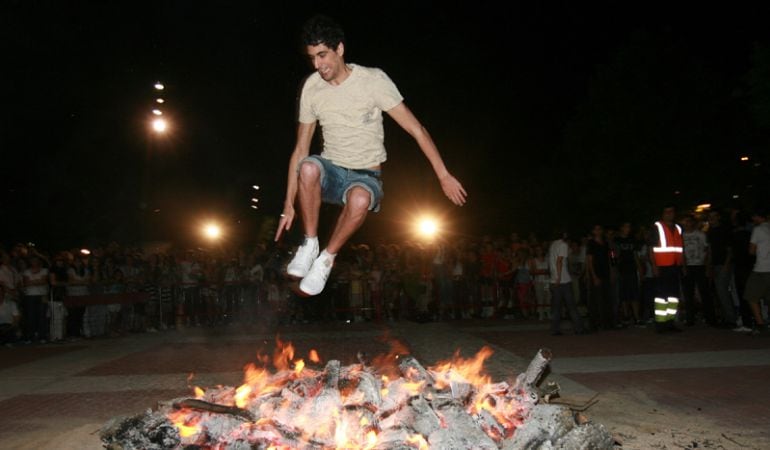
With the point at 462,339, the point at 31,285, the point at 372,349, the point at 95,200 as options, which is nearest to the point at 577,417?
the point at 372,349

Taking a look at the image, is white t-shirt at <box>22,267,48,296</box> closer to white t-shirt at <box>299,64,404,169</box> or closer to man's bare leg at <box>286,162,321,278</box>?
man's bare leg at <box>286,162,321,278</box>

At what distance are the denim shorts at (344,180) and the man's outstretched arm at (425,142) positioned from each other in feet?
1.20

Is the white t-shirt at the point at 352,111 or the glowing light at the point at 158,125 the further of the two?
the glowing light at the point at 158,125

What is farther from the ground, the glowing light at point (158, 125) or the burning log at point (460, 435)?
the glowing light at point (158, 125)

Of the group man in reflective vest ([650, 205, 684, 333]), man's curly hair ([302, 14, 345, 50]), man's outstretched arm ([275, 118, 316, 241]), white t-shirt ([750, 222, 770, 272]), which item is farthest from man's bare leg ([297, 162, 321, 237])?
white t-shirt ([750, 222, 770, 272])

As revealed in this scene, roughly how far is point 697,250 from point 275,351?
24.6 ft

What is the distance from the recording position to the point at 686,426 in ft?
16.6

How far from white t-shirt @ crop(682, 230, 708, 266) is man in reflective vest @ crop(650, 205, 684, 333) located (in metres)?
0.47

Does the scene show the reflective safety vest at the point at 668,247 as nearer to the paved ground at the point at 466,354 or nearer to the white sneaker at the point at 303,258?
the paved ground at the point at 466,354

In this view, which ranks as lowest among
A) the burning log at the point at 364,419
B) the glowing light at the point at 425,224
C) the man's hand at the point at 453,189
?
the burning log at the point at 364,419

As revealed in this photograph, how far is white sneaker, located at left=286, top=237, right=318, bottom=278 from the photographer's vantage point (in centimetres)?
410

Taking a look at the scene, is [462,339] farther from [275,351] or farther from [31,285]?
[31,285]

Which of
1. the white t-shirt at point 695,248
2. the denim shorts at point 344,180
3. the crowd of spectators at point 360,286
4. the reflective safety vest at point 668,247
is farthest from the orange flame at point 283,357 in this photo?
the white t-shirt at point 695,248

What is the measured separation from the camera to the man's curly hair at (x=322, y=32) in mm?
3619
